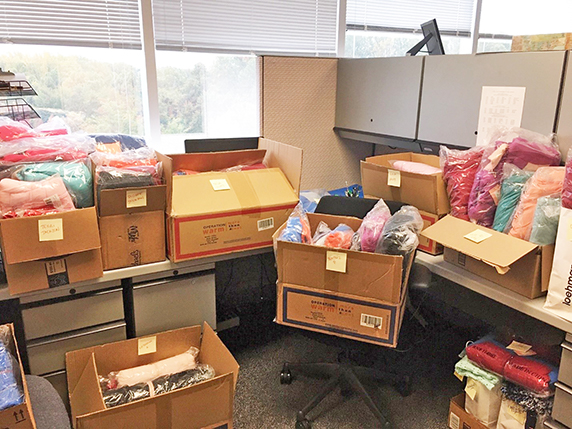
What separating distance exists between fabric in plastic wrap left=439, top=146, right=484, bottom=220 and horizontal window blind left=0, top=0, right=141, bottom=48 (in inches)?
76.9

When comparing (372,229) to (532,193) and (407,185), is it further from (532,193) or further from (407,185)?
(532,193)

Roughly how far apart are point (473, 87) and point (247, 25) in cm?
162

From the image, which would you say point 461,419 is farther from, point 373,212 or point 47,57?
point 47,57

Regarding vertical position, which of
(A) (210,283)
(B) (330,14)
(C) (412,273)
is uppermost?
(B) (330,14)

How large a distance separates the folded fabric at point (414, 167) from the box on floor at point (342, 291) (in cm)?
51

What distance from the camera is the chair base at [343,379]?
1.90 m

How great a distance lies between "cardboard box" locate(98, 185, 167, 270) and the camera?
5.46 feet

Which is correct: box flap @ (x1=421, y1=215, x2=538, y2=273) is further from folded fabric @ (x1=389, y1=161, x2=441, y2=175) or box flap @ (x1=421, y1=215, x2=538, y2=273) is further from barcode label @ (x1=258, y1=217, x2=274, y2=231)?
barcode label @ (x1=258, y1=217, x2=274, y2=231)

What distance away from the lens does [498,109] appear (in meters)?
1.87

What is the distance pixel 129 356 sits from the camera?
185cm

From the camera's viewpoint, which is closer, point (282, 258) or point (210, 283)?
point (282, 258)

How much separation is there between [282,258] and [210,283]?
0.47m

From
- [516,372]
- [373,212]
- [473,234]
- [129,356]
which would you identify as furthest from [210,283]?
[516,372]

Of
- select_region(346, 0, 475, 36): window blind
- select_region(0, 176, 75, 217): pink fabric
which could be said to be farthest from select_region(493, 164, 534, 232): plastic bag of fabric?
select_region(346, 0, 475, 36): window blind
